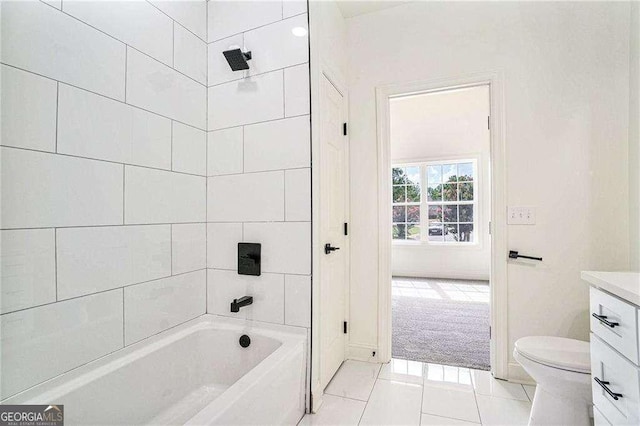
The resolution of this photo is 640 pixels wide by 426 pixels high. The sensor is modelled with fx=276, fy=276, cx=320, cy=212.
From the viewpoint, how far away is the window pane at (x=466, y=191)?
4.85 m

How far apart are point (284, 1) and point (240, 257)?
152 centimetres

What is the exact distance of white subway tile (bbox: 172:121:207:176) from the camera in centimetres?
153

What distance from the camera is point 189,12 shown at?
1.65 m

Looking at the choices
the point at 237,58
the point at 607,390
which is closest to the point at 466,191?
the point at 607,390

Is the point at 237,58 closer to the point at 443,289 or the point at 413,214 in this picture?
the point at 443,289

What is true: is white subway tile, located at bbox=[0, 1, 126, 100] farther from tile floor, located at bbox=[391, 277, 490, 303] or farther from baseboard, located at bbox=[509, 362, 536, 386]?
tile floor, located at bbox=[391, 277, 490, 303]

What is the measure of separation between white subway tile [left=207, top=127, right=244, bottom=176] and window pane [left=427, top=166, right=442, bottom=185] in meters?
4.23

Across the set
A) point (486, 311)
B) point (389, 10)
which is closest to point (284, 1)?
point (389, 10)

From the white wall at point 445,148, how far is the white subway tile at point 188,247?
360cm

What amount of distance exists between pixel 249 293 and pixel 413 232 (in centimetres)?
413

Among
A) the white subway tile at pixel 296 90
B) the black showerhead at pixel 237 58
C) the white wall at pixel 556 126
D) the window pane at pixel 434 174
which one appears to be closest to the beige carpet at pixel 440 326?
the white wall at pixel 556 126

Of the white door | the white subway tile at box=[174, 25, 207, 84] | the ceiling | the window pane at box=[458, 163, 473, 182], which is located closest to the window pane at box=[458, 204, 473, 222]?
the window pane at box=[458, 163, 473, 182]

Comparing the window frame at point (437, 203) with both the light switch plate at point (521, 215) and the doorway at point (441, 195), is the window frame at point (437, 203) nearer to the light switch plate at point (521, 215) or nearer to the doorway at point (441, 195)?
the doorway at point (441, 195)

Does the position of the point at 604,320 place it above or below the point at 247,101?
below
